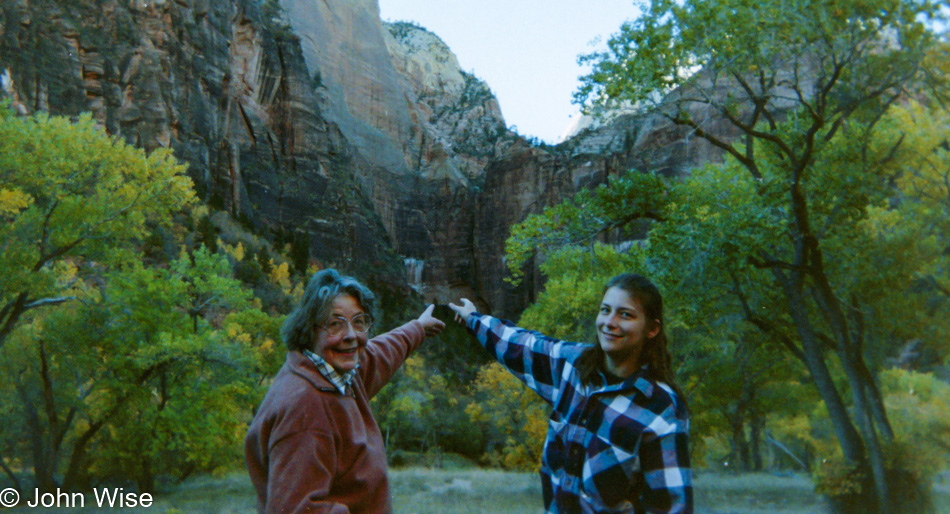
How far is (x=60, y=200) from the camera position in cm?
693

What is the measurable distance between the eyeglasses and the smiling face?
528mm

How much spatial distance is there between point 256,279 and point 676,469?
54.7 ft

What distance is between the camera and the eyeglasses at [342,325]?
1371mm

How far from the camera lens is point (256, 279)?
16.8 m

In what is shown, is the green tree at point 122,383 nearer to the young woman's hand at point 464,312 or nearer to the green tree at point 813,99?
the green tree at point 813,99

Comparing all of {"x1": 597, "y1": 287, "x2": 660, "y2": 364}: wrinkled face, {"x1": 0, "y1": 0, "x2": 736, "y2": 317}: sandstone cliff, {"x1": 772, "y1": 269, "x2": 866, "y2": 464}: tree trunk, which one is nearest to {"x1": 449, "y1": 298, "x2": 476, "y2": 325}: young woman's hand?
{"x1": 597, "y1": 287, "x2": 660, "y2": 364}: wrinkled face

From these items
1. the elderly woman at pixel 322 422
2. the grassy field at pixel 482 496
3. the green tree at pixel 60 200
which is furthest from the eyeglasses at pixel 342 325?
the green tree at pixel 60 200

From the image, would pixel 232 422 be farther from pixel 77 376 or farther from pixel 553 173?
pixel 553 173

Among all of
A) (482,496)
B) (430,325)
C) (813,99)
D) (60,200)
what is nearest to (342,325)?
(430,325)

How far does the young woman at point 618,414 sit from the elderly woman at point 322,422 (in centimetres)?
43

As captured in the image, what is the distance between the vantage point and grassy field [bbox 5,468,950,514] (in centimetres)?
607

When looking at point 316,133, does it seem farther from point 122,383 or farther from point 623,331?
point 623,331

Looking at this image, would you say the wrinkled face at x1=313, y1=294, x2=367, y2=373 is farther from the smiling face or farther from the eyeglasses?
the smiling face

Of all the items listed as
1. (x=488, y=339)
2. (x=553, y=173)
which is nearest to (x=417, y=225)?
(x=553, y=173)
